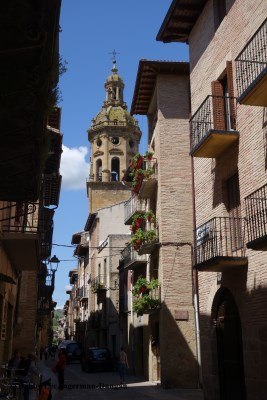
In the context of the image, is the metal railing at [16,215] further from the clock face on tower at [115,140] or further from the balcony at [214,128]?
the clock face on tower at [115,140]

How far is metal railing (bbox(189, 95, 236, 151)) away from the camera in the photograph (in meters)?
12.6

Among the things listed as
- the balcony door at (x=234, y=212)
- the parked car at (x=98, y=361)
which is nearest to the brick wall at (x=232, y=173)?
the balcony door at (x=234, y=212)

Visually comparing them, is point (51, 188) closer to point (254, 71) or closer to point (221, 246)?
point (221, 246)

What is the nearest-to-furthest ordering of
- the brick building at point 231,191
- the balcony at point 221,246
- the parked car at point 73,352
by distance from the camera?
the brick building at point 231,191 < the balcony at point 221,246 < the parked car at point 73,352

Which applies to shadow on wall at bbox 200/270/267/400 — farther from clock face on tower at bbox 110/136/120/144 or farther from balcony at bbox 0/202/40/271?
clock face on tower at bbox 110/136/120/144

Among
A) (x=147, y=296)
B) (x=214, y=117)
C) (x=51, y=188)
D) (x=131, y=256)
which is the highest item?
(x=51, y=188)

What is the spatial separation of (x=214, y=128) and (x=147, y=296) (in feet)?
33.6

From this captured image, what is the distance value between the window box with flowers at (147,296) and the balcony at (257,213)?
10310 millimetres

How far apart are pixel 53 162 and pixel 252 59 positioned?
1240 centimetres

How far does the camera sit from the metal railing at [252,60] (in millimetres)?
10539

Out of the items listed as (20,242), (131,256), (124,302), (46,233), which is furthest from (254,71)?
(124,302)

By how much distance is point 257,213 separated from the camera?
33.4 ft

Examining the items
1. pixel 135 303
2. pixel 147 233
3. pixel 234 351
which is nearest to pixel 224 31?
pixel 234 351

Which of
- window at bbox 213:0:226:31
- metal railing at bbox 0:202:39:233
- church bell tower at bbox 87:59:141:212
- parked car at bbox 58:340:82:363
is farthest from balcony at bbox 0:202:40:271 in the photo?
church bell tower at bbox 87:59:141:212
